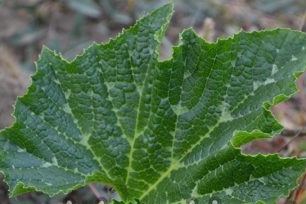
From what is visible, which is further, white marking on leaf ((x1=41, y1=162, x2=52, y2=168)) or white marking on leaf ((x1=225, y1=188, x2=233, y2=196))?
white marking on leaf ((x1=41, y1=162, x2=52, y2=168))

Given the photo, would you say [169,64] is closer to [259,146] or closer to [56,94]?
[56,94]

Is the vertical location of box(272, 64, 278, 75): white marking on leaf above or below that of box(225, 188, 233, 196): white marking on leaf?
above

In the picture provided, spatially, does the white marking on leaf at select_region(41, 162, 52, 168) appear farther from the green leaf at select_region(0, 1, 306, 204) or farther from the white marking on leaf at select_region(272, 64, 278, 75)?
the white marking on leaf at select_region(272, 64, 278, 75)

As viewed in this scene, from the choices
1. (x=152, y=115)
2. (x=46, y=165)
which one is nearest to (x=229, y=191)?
(x=152, y=115)

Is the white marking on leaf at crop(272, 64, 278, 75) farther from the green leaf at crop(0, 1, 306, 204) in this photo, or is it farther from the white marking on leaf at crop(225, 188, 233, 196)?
the white marking on leaf at crop(225, 188, 233, 196)

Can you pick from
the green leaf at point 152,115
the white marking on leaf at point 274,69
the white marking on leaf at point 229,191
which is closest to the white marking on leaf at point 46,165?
the green leaf at point 152,115

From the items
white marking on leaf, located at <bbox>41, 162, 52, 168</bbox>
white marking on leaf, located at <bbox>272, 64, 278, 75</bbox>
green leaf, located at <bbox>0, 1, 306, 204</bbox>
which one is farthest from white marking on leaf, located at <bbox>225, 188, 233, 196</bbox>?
white marking on leaf, located at <bbox>41, 162, 52, 168</bbox>

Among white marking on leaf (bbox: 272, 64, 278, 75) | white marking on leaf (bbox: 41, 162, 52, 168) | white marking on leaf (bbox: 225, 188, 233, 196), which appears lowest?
white marking on leaf (bbox: 225, 188, 233, 196)

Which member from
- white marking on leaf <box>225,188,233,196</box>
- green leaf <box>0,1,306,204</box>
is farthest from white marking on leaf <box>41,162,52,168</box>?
white marking on leaf <box>225,188,233,196</box>

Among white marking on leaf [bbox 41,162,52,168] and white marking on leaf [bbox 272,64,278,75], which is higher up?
white marking on leaf [bbox 272,64,278,75]

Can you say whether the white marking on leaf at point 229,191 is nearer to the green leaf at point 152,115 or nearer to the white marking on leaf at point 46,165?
the green leaf at point 152,115
